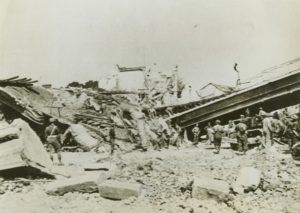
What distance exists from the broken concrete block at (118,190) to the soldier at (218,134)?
1.47ft

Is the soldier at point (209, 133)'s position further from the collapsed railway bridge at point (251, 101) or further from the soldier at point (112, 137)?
the soldier at point (112, 137)

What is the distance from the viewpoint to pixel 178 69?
2.26 m

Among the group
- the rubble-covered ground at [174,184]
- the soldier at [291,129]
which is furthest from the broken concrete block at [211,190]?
the soldier at [291,129]

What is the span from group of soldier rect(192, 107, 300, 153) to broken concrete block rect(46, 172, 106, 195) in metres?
0.55

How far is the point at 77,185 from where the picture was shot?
2152mm

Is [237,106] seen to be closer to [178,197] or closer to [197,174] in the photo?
[197,174]

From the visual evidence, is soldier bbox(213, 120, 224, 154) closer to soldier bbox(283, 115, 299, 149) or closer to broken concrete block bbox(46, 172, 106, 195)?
soldier bbox(283, 115, 299, 149)

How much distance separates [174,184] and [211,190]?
184 millimetres

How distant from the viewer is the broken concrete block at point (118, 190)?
2119 mm

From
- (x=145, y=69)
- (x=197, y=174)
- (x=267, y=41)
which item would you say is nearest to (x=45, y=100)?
(x=145, y=69)

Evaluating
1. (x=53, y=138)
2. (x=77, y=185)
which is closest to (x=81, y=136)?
(x=53, y=138)

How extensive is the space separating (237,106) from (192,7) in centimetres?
56

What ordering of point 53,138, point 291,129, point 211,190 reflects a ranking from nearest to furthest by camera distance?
point 211,190 → point 291,129 → point 53,138

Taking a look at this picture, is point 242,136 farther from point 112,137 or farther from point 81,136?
point 81,136
